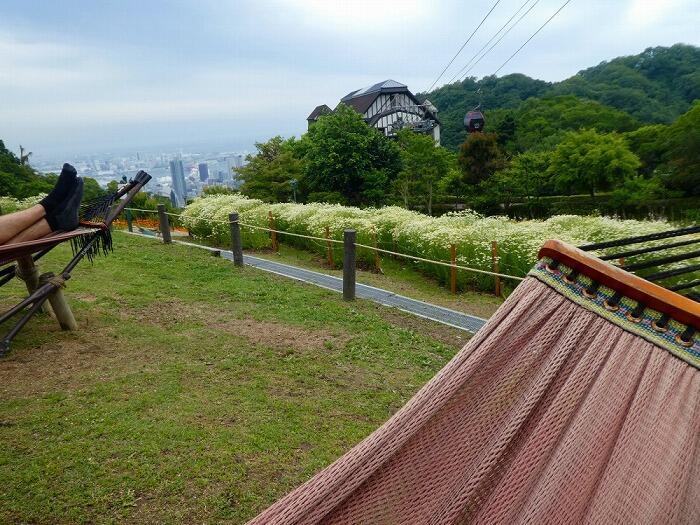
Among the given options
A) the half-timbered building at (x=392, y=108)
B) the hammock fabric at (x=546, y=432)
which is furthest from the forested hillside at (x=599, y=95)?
the hammock fabric at (x=546, y=432)

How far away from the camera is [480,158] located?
61.5ft

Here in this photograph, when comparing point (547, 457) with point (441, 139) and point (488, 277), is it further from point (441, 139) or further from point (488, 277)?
point (441, 139)

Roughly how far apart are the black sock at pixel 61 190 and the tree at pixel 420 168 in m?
15.3

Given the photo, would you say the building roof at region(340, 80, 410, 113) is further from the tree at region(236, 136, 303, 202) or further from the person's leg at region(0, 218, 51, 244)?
the person's leg at region(0, 218, 51, 244)

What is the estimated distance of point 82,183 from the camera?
262 cm

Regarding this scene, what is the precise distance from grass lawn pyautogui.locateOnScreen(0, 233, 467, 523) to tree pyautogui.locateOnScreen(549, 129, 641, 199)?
15.1m

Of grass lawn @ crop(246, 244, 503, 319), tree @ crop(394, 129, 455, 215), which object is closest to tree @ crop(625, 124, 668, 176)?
tree @ crop(394, 129, 455, 215)

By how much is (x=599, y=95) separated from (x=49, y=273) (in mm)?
38582

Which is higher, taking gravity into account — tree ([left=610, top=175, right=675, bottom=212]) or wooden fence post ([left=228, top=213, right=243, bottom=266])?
wooden fence post ([left=228, top=213, right=243, bottom=266])

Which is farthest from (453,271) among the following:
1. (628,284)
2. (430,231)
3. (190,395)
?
(628,284)

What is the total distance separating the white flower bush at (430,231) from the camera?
19.9 feet

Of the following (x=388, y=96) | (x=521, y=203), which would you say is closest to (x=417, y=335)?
(x=521, y=203)

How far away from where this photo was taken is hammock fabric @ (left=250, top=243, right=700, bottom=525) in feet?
3.11

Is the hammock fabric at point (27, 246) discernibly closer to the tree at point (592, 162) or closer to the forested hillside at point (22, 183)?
the forested hillside at point (22, 183)
